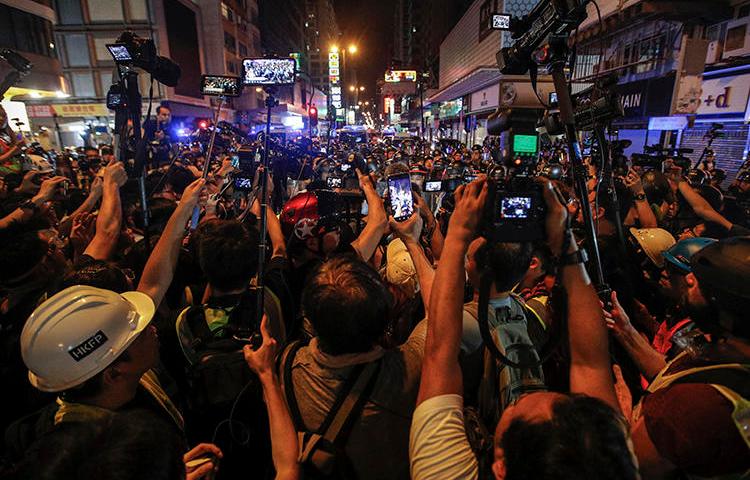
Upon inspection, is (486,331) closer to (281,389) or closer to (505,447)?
(505,447)

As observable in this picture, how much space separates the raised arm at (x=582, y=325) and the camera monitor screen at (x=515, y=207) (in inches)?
4.1

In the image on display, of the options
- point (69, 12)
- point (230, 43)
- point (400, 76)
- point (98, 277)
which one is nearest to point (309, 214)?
point (98, 277)

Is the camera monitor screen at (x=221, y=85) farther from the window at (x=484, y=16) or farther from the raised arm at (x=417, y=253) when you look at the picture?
the window at (x=484, y=16)

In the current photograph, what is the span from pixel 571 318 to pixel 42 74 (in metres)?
32.8

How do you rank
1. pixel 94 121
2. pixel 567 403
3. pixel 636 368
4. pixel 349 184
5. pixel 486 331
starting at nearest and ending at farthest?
pixel 567 403 < pixel 486 331 < pixel 636 368 < pixel 349 184 < pixel 94 121

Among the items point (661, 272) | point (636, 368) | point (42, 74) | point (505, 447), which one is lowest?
point (636, 368)

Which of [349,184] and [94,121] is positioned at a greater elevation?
[94,121]

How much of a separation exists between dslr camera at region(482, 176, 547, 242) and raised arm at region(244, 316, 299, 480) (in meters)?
1.11

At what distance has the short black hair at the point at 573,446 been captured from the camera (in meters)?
0.92

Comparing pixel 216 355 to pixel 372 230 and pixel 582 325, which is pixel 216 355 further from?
pixel 582 325

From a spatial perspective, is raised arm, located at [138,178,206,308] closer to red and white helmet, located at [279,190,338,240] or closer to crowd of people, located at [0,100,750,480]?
crowd of people, located at [0,100,750,480]

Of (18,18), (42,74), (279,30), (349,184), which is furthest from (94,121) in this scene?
(279,30)

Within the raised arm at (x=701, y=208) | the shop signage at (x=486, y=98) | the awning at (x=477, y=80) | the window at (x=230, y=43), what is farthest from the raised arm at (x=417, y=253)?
the window at (x=230, y=43)

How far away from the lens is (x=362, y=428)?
1.50 metres
